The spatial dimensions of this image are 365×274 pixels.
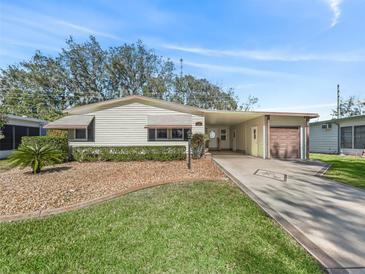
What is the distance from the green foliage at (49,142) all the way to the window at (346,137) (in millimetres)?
22234

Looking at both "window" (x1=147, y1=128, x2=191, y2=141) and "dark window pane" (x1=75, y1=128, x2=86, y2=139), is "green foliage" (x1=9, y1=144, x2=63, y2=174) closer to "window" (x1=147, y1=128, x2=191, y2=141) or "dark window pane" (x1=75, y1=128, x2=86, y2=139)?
"dark window pane" (x1=75, y1=128, x2=86, y2=139)

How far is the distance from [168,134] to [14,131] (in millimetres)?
12433

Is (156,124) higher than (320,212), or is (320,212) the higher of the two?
(156,124)

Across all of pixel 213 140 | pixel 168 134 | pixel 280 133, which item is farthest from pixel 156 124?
pixel 213 140

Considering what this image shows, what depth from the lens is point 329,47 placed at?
11.6 m

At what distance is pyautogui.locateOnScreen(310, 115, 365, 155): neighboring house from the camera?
17.0 meters

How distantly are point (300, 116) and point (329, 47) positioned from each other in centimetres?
441

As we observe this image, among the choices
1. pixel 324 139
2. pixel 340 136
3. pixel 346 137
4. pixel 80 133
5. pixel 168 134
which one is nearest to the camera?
pixel 80 133

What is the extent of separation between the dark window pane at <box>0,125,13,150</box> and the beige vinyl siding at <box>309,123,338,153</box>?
89.1ft

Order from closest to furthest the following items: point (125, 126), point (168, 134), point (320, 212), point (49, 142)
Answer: point (320, 212) < point (49, 142) < point (125, 126) < point (168, 134)

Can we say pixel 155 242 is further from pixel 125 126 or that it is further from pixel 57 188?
pixel 125 126

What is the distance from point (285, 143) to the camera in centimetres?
1455

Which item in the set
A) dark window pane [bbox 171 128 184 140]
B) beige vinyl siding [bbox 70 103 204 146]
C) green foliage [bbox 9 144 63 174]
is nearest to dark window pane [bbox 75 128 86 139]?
beige vinyl siding [bbox 70 103 204 146]

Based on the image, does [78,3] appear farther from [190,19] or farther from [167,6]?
[190,19]
